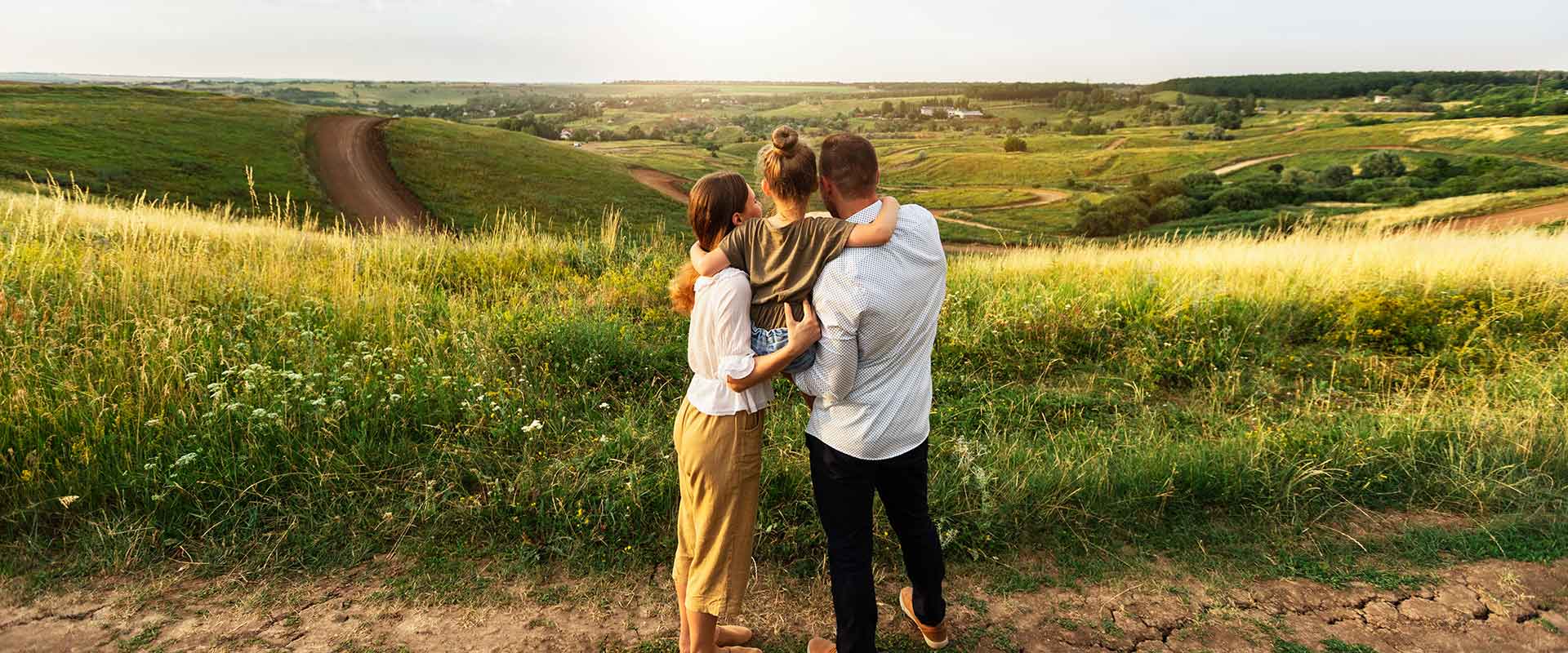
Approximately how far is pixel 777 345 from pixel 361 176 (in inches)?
1550

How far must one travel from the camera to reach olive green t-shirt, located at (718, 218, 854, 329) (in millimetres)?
2168

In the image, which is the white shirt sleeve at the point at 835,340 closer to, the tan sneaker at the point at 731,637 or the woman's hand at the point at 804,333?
the woman's hand at the point at 804,333

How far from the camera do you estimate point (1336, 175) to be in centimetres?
6619

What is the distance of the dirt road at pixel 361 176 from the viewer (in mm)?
30547

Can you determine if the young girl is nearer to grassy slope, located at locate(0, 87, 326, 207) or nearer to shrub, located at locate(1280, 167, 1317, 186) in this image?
grassy slope, located at locate(0, 87, 326, 207)

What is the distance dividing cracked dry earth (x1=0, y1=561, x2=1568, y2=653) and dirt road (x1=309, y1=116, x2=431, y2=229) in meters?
25.2

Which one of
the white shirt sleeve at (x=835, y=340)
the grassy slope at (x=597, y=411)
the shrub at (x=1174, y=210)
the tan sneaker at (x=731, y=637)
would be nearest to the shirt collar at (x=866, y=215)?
the white shirt sleeve at (x=835, y=340)

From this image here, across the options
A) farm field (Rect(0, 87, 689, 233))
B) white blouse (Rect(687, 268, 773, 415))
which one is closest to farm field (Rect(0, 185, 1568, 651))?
white blouse (Rect(687, 268, 773, 415))

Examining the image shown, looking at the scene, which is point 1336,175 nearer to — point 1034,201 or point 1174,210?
point 1174,210

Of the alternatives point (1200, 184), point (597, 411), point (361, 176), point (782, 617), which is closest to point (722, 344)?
point (782, 617)

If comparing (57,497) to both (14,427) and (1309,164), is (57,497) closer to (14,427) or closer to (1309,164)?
(14,427)

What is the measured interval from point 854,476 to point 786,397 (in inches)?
108

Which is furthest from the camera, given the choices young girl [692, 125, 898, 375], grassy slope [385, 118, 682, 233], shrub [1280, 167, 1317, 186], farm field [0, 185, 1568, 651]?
shrub [1280, 167, 1317, 186]

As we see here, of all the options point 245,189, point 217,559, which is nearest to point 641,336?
point 217,559
